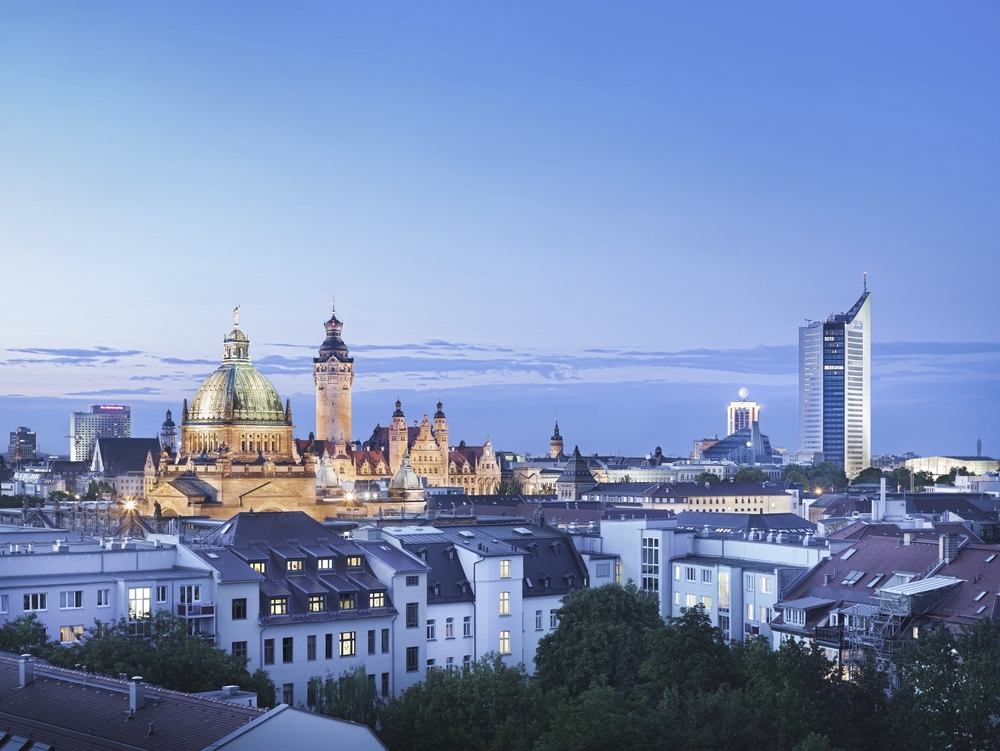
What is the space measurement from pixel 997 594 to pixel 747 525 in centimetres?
7605

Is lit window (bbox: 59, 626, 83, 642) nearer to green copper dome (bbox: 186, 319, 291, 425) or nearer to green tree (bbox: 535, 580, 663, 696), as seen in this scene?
green tree (bbox: 535, 580, 663, 696)

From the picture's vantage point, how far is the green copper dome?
17525 centimetres

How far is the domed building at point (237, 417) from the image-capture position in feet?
572

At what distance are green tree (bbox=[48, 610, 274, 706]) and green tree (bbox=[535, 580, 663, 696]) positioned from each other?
14.9 m

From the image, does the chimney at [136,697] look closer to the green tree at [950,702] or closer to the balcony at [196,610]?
the green tree at [950,702]

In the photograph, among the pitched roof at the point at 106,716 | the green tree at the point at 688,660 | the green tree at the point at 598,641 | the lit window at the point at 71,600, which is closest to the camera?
the pitched roof at the point at 106,716

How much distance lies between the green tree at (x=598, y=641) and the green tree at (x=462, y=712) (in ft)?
38.0

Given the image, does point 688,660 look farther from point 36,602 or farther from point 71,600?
point 36,602

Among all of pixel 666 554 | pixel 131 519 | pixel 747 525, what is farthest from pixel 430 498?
pixel 666 554

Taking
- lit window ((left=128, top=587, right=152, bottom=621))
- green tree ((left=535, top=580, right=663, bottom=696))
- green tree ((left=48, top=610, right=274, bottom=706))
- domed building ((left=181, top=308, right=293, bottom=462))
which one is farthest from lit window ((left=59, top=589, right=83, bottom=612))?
domed building ((left=181, top=308, right=293, bottom=462))

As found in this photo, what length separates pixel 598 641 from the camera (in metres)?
70.2

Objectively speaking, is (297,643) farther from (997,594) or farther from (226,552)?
(997,594)

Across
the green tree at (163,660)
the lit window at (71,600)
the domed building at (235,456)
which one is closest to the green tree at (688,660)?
the green tree at (163,660)

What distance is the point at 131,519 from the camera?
12069 cm
